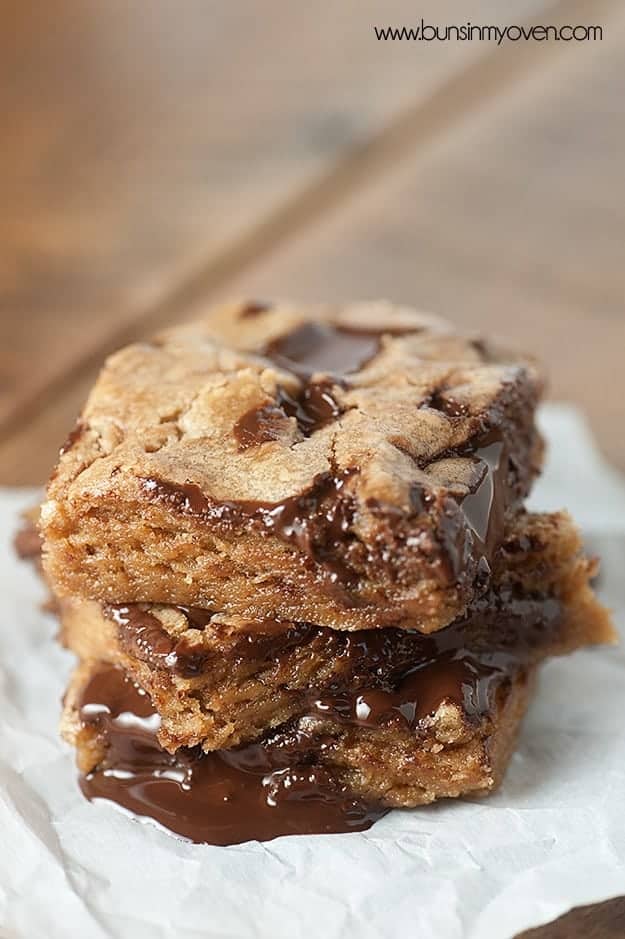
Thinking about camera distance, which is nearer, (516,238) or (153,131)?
(516,238)

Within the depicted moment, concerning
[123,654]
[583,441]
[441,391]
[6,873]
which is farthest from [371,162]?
[6,873]

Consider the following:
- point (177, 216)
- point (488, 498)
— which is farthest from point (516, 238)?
point (488, 498)

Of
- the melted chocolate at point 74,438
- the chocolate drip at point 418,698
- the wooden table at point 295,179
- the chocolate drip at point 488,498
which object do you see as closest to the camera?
the chocolate drip at point 488,498

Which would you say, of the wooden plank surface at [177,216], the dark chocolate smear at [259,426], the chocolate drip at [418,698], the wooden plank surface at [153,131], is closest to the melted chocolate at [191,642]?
the chocolate drip at [418,698]

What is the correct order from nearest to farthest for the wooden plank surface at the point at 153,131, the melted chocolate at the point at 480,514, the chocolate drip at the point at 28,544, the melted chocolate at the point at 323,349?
the melted chocolate at the point at 480,514 < the melted chocolate at the point at 323,349 < the chocolate drip at the point at 28,544 < the wooden plank surface at the point at 153,131

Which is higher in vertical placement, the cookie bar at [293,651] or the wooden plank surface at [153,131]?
the cookie bar at [293,651]

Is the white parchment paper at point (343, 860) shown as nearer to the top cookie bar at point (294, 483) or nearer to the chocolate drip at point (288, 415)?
the top cookie bar at point (294, 483)

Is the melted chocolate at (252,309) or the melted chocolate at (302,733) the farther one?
the melted chocolate at (252,309)

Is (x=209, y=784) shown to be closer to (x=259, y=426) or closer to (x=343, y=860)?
(x=343, y=860)
